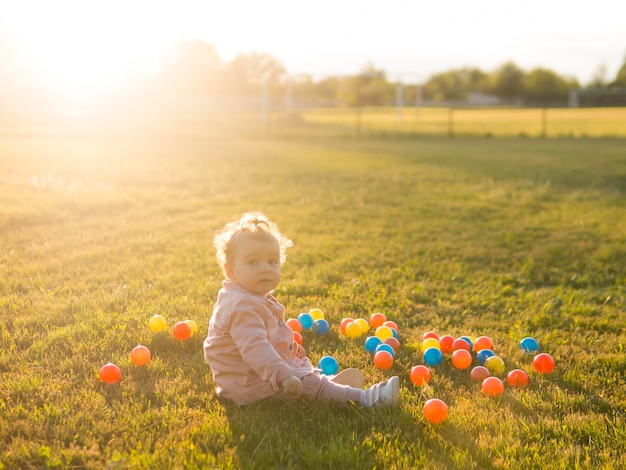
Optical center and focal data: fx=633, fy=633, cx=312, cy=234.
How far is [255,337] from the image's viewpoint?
137 inches

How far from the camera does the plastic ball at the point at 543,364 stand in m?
4.19

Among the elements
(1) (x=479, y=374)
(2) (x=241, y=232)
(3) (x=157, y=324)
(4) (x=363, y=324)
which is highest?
(2) (x=241, y=232)

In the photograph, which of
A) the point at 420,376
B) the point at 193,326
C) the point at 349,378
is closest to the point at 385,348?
the point at 420,376

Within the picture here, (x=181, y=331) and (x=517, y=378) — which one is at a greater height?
(x=181, y=331)

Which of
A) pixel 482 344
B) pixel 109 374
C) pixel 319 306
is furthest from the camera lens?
pixel 319 306

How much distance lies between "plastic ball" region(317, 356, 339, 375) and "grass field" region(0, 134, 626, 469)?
0.28 m

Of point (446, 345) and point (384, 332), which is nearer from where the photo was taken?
point (446, 345)

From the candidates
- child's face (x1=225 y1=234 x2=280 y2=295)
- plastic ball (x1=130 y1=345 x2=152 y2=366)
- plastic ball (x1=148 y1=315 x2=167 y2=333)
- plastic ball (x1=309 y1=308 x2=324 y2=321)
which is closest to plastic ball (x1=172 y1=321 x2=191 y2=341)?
plastic ball (x1=148 y1=315 x2=167 y2=333)

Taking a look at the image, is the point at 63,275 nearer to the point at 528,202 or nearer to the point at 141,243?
the point at 141,243

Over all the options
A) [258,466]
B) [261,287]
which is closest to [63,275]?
[261,287]

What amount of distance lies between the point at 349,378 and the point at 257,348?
0.64 metres

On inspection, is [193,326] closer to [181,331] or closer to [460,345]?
[181,331]

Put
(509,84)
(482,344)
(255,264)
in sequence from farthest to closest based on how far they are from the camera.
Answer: (509,84) → (482,344) → (255,264)

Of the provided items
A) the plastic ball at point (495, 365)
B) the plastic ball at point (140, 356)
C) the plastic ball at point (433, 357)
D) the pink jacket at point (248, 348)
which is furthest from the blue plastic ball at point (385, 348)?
the plastic ball at point (140, 356)
